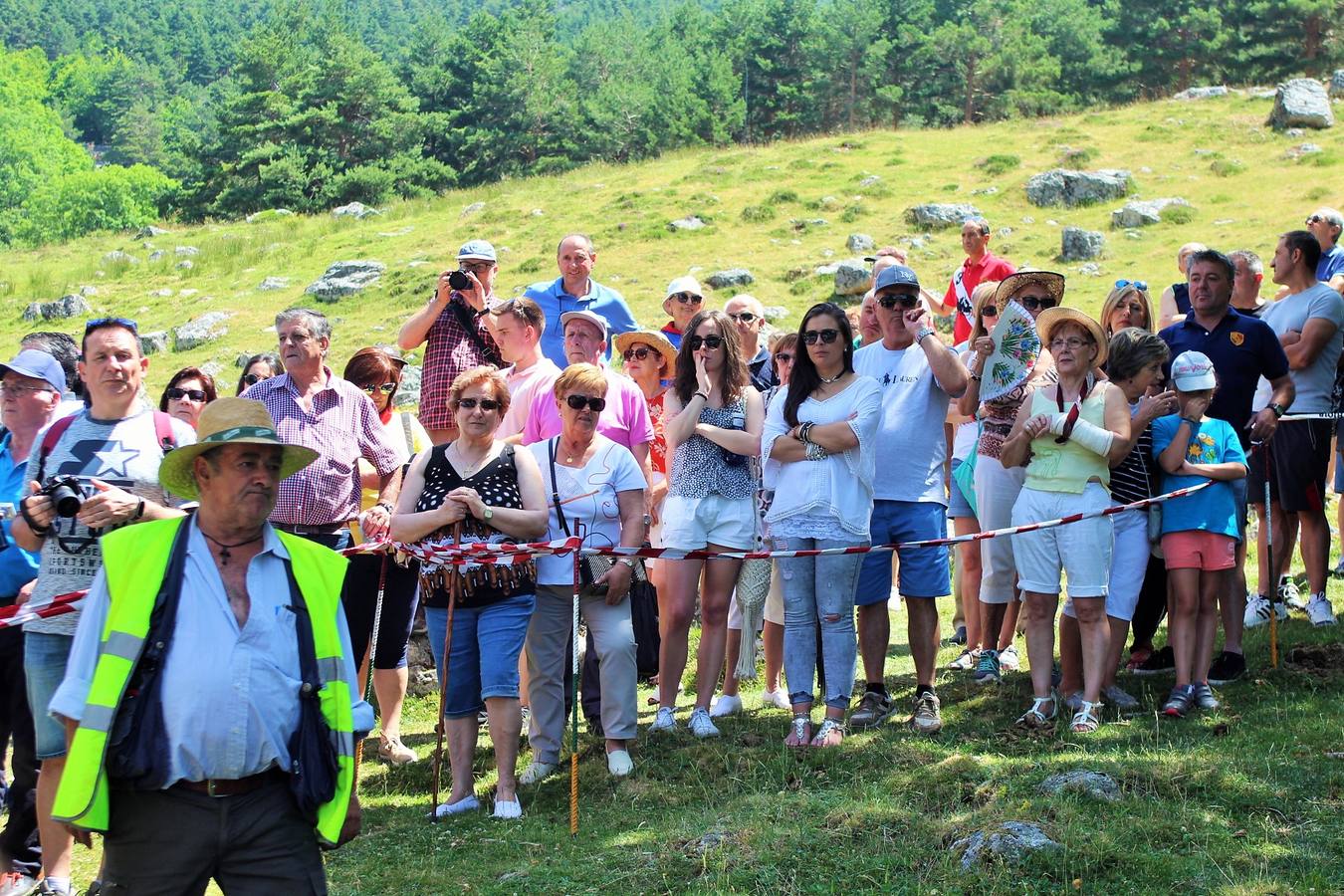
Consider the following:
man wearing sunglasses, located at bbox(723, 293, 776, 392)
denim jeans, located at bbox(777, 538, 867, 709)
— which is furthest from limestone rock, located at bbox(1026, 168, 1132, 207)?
denim jeans, located at bbox(777, 538, 867, 709)

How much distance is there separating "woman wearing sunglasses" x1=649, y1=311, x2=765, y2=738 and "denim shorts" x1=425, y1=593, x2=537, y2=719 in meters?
1.12

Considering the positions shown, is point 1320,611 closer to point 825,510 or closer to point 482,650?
point 825,510

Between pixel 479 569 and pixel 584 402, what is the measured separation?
105cm

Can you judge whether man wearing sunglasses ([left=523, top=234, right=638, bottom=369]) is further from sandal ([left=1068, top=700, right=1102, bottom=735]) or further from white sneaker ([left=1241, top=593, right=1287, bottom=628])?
white sneaker ([left=1241, top=593, right=1287, bottom=628])

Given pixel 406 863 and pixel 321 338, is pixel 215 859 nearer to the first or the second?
pixel 406 863

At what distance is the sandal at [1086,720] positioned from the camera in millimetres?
6730

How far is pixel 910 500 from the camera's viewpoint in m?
7.36

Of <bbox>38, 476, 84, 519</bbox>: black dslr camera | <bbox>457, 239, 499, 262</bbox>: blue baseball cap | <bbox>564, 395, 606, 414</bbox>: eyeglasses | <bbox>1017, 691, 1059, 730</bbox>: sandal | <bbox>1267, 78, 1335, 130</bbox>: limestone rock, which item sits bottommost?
<bbox>1017, 691, 1059, 730</bbox>: sandal

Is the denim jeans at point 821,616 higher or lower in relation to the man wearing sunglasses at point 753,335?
lower

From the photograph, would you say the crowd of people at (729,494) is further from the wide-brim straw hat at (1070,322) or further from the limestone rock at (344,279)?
the limestone rock at (344,279)

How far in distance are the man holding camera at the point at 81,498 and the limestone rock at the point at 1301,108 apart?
33.0 meters

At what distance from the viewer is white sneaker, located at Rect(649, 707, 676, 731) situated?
7.52m

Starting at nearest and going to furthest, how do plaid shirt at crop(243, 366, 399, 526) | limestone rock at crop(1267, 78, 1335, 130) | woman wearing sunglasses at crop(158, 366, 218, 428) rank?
plaid shirt at crop(243, 366, 399, 526)
woman wearing sunglasses at crop(158, 366, 218, 428)
limestone rock at crop(1267, 78, 1335, 130)

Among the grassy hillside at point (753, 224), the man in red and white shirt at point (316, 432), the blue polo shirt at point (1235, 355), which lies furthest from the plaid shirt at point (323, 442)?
the grassy hillside at point (753, 224)
